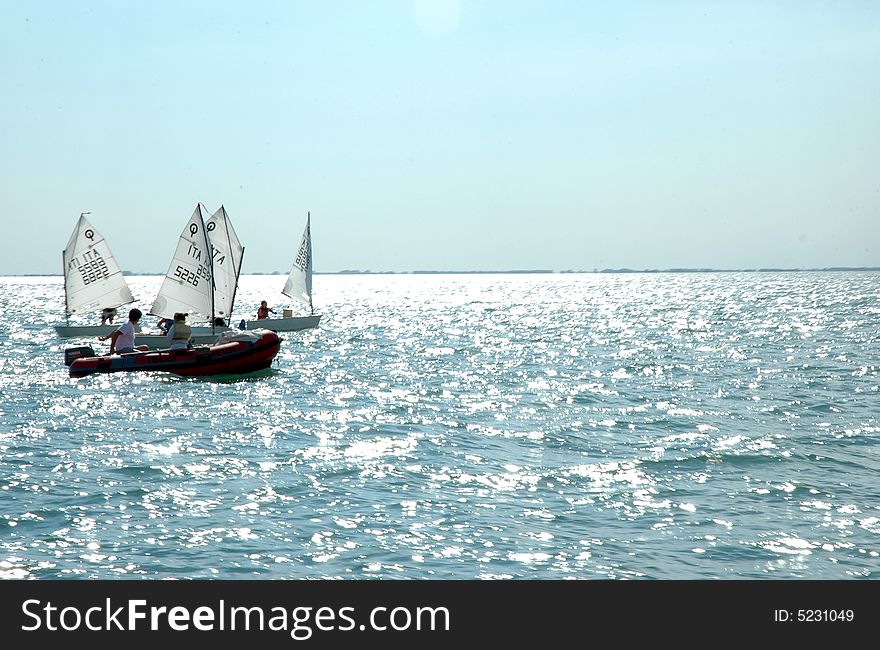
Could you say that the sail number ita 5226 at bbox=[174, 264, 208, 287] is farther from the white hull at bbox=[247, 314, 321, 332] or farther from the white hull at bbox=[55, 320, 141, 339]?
the white hull at bbox=[247, 314, 321, 332]

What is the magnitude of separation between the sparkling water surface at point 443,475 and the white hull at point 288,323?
669 inches

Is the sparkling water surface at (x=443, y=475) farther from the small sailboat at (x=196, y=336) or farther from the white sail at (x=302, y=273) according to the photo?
the white sail at (x=302, y=273)

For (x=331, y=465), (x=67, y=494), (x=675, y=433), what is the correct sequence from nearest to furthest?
(x=67, y=494)
(x=331, y=465)
(x=675, y=433)

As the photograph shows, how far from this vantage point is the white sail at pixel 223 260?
39.7 meters

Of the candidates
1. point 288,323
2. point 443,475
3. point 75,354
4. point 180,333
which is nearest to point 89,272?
point 288,323

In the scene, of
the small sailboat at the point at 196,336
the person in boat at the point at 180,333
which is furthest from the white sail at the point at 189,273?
the person in boat at the point at 180,333

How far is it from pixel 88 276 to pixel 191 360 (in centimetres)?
1765

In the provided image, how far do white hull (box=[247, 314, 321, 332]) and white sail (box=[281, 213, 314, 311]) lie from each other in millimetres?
5009

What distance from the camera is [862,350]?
44.4 metres
